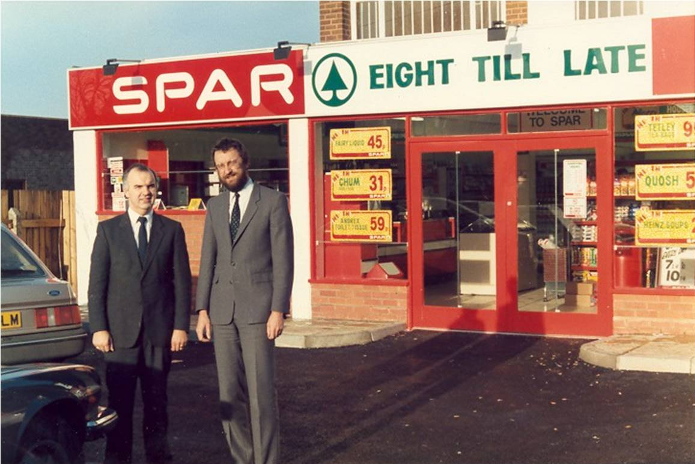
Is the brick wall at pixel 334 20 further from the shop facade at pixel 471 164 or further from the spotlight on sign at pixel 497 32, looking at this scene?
the spotlight on sign at pixel 497 32

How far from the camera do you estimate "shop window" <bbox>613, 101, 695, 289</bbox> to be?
40.6 feet

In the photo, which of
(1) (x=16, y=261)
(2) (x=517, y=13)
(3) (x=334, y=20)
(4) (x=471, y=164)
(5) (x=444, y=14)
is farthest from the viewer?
(3) (x=334, y=20)

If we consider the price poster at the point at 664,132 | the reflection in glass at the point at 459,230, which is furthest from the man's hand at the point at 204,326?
the price poster at the point at 664,132

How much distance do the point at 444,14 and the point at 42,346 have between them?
804cm

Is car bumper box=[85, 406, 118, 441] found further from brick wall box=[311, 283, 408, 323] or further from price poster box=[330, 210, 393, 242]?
price poster box=[330, 210, 393, 242]

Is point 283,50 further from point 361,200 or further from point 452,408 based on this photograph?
point 452,408

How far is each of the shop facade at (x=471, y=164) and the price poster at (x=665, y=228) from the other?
0.02m

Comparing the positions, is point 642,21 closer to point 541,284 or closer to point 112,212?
point 541,284

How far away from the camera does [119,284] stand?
262 inches

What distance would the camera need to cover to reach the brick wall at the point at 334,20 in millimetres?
15320

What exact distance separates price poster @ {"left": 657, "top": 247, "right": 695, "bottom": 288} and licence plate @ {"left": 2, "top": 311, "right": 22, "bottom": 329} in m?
7.18

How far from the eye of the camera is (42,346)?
9016 millimetres

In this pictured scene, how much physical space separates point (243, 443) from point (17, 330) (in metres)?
3.06

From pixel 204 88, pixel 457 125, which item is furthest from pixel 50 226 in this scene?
pixel 457 125
